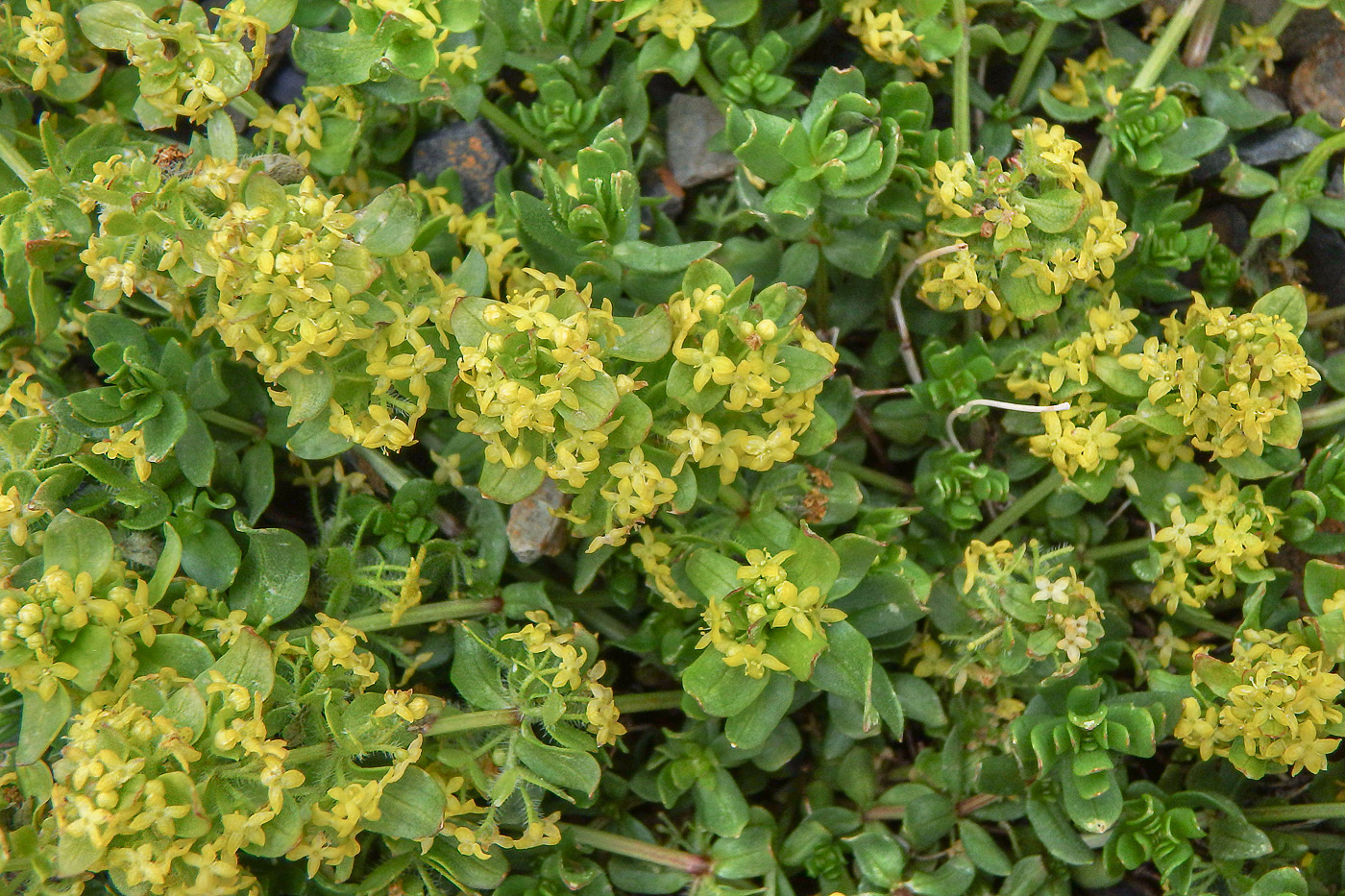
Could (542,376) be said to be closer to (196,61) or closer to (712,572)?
(712,572)

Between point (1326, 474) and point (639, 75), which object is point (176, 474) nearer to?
point (639, 75)

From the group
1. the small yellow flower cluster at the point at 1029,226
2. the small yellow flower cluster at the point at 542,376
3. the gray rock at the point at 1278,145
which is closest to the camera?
the small yellow flower cluster at the point at 542,376

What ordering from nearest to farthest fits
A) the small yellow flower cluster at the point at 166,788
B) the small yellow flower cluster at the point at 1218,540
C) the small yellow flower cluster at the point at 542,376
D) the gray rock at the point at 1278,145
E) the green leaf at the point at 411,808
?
the small yellow flower cluster at the point at 166,788 < the small yellow flower cluster at the point at 542,376 < the green leaf at the point at 411,808 < the small yellow flower cluster at the point at 1218,540 < the gray rock at the point at 1278,145

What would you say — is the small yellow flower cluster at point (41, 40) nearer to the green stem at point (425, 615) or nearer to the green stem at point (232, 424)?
the green stem at point (232, 424)

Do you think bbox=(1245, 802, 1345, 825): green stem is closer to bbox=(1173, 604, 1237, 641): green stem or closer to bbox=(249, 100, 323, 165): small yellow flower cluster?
bbox=(1173, 604, 1237, 641): green stem

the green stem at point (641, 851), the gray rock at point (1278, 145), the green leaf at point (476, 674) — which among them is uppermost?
the gray rock at point (1278, 145)

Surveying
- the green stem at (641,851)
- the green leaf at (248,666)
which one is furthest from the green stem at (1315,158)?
the green leaf at (248,666)
